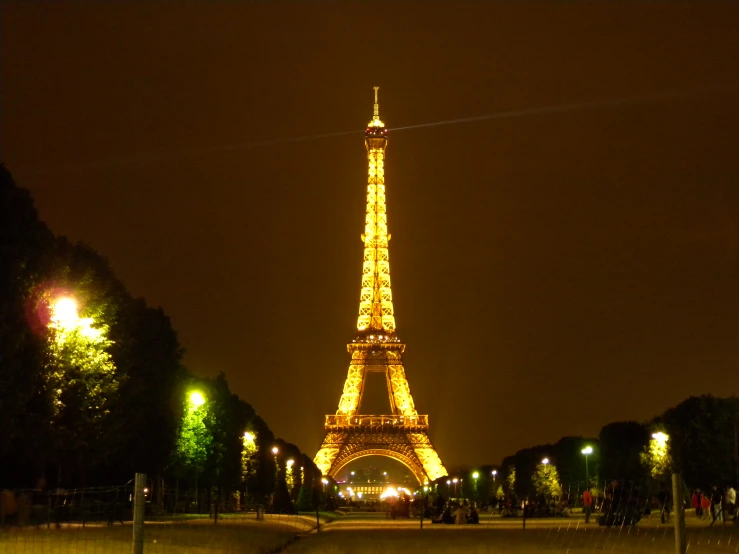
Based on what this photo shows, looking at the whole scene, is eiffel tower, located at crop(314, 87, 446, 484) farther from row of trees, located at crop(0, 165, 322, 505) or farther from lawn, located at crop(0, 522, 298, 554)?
lawn, located at crop(0, 522, 298, 554)

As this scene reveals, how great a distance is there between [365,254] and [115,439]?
292 feet

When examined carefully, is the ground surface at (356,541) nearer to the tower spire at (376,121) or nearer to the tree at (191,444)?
the tree at (191,444)

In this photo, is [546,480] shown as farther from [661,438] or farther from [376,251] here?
[376,251]

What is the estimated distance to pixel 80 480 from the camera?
59.9 meters

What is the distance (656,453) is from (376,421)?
45035 millimetres

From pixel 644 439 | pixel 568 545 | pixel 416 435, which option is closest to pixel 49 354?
pixel 568 545

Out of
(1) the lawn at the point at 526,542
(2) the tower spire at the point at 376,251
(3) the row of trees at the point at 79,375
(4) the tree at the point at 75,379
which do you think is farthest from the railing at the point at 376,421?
(1) the lawn at the point at 526,542

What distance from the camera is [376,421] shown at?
131m

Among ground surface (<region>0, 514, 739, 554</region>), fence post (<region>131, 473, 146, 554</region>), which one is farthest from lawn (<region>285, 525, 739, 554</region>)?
fence post (<region>131, 473, 146, 554</region>)

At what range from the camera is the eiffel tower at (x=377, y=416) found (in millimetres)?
130250

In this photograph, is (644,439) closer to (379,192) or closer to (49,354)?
(379,192)

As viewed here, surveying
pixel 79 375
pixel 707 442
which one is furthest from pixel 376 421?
pixel 79 375

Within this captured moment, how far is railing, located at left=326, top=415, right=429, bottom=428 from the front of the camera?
130 metres

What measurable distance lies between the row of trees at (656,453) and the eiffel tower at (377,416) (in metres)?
12.9
